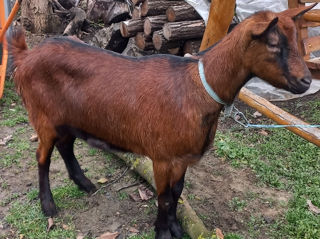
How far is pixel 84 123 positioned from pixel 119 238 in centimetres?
108

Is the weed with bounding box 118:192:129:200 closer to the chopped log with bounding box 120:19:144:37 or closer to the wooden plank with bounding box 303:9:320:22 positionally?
the wooden plank with bounding box 303:9:320:22

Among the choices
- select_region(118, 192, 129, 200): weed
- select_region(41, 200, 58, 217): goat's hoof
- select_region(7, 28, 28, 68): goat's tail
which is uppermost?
select_region(7, 28, 28, 68): goat's tail

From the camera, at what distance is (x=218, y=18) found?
4.48 metres

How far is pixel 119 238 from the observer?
3.53 metres

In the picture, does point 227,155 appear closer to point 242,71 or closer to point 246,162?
point 246,162

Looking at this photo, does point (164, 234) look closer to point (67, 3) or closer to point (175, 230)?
point (175, 230)

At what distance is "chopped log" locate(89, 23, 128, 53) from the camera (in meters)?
7.40

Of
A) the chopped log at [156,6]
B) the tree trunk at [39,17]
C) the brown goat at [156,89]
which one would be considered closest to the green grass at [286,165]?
the brown goat at [156,89]

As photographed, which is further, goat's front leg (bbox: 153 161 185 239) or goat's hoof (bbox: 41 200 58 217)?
goat's hoof (bbox: 41 200 58 217)

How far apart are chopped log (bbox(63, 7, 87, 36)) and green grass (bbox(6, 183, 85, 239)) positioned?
4658 mm

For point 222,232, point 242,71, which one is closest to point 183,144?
point 242,71

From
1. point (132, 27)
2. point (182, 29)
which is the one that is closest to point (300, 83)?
point (182, 29)

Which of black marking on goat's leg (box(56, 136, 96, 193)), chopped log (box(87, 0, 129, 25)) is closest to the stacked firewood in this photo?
chopped log (box(87, 0, 129, 25))

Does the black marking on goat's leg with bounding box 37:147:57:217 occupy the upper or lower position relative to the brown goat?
lower
